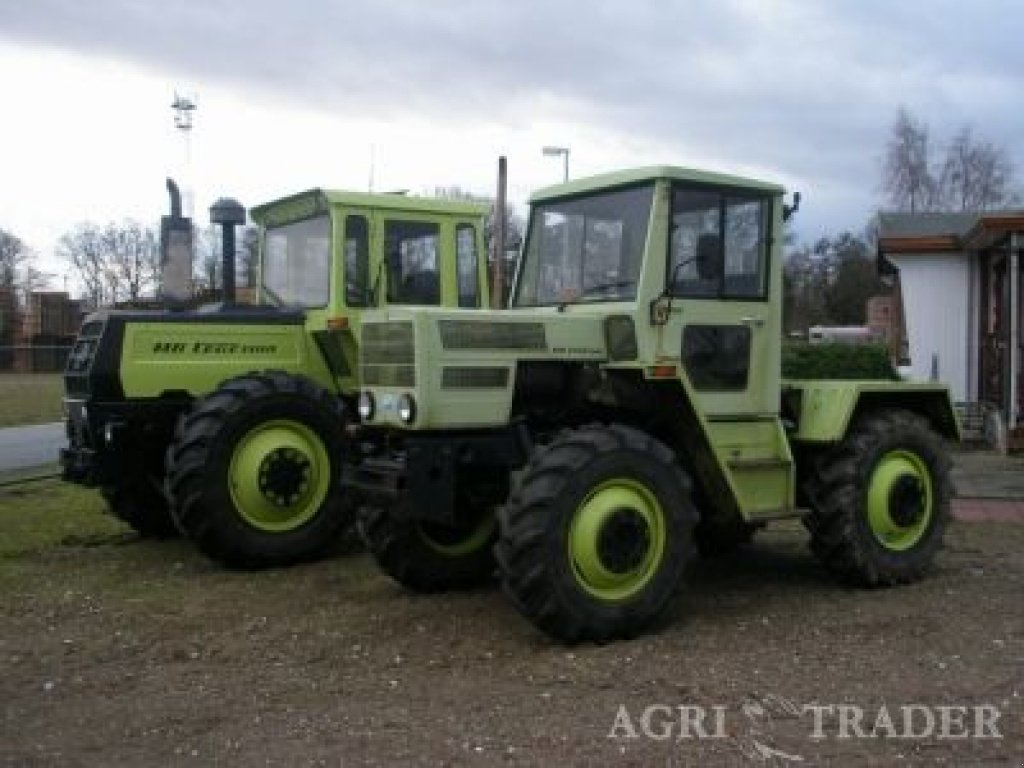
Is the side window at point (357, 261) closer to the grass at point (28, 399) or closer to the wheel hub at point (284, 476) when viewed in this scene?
the wheel hub at point (284, 476)

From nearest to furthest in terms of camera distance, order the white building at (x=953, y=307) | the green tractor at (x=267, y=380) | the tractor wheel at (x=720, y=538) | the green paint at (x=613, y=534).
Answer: the green paint at (x=613, y=534)
the tractor wheel at (x=720, y=538)
the green tractor at (x=267, y=380)
the white building at (x=953, y=307)

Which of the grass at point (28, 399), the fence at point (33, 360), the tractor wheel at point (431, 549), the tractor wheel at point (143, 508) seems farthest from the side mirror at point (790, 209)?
the fence at point (33, 360)

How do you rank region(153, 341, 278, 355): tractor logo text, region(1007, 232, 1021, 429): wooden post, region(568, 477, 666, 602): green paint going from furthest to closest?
region(1007, 232, 1021, 429): wooden post < region(153, 341, 278, 355): tractor logo text < region(568, 477, 666, 602): green paint

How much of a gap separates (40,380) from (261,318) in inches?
1332

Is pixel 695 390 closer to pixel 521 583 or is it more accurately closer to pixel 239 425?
pixel 521 583

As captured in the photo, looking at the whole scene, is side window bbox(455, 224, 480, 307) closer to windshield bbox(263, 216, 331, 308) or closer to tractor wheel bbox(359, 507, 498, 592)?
windshield bbox(263, 216, 331, 308)

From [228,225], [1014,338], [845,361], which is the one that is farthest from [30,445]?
[1014,338]

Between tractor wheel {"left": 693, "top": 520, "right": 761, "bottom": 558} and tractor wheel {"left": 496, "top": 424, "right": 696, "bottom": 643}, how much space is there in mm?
1555

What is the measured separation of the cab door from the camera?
24.5ft

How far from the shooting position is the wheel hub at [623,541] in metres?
6.66

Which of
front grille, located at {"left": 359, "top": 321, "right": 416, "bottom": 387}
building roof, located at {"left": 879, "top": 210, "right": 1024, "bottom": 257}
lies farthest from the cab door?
Answer: building roof, located at {"left": 879, "top": 210, "right": 1024, "bottom": 257}

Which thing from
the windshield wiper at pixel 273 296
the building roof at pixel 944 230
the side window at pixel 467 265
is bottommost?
the windshield wiper at pixel 273 296

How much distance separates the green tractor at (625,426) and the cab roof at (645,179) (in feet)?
0.06

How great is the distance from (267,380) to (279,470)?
657 mm
